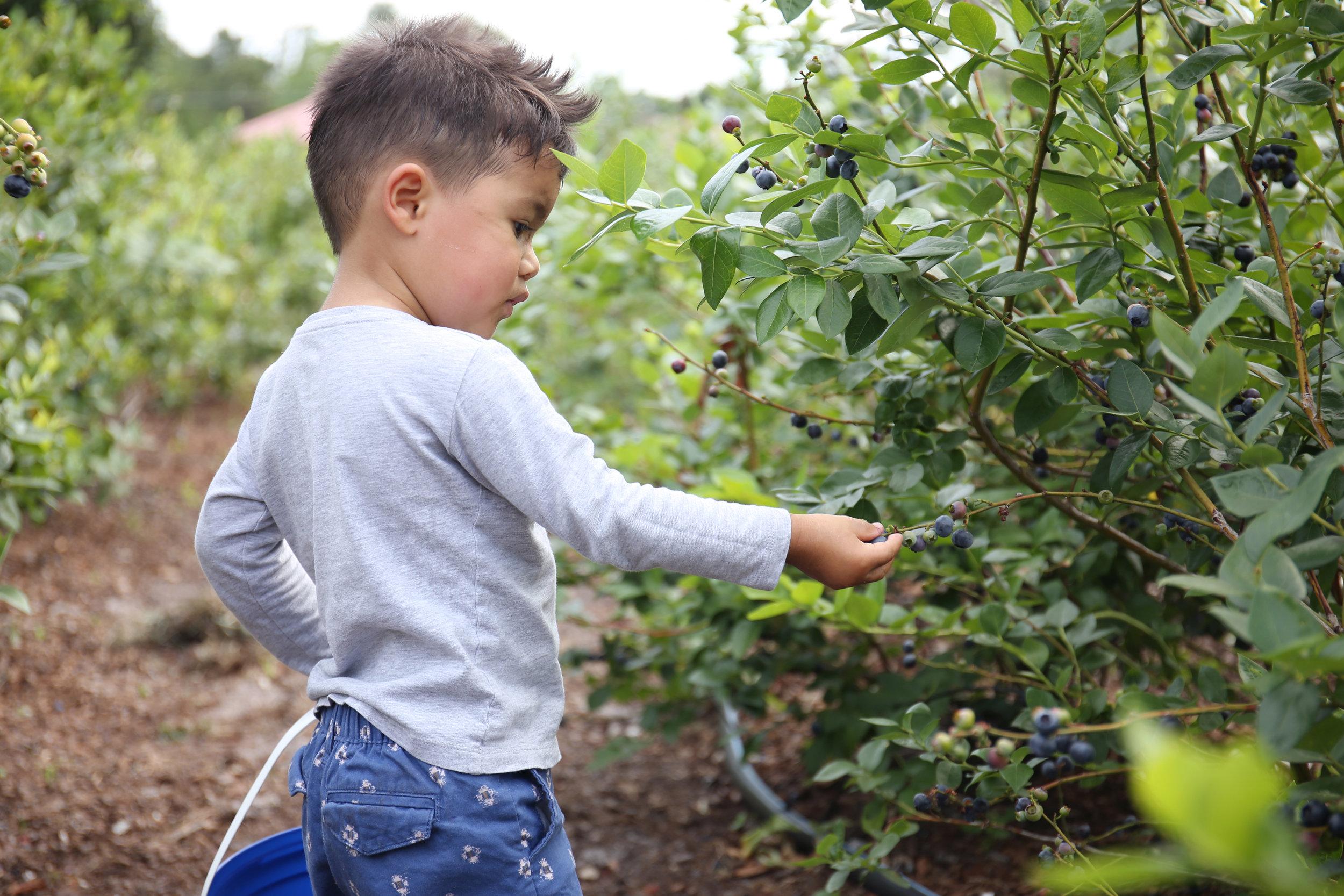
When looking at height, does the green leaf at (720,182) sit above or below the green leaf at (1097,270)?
above

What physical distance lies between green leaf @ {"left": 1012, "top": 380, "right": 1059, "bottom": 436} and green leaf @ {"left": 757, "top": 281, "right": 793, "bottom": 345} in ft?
1.47

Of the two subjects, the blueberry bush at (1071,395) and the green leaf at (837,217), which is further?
the green leaf at (837,217)

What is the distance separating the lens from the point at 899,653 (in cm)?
225

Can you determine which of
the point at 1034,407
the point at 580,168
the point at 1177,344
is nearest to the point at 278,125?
the point at 580,168

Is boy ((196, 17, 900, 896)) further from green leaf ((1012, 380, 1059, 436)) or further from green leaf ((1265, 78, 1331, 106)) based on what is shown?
green leaf ((1265, 78, 1331, 106))

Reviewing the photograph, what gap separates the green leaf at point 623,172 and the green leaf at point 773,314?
0.21 meters

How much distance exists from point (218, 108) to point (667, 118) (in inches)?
1039

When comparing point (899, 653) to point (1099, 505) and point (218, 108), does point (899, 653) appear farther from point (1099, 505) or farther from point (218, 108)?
point (218, 108)

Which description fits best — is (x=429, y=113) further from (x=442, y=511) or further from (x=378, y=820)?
(x=378, y=820)

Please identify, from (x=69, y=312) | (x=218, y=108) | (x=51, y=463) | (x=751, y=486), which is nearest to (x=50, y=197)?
(x=69, y=312)

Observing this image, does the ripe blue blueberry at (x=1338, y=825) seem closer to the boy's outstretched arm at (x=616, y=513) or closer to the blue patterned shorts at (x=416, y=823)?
the boy's outstretched arm at (x=616, y=513)

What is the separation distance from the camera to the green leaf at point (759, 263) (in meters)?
1.19

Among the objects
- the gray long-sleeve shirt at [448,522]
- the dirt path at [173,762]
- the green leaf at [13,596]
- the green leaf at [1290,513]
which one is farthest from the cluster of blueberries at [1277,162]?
the green leaf at [13,596]

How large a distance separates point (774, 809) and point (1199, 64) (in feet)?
6.09
